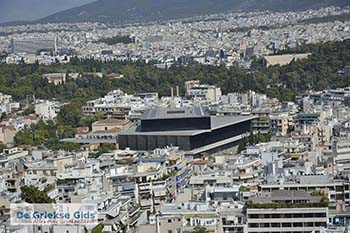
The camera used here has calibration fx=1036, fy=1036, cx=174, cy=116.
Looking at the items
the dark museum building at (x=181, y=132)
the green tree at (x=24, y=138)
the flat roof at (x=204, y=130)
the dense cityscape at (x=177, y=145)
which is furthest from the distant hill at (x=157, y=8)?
the dark museum building at (x=181, y=132)

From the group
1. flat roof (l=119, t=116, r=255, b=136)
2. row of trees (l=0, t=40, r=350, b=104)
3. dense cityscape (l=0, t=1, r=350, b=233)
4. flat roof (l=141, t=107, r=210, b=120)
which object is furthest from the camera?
row of trees (l=0, t=40, r=350, b=104)

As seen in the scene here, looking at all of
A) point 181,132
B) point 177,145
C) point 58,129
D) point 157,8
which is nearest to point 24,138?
point 58,129

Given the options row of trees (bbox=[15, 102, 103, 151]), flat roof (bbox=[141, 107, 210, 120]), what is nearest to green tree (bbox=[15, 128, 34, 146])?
row of trees (bbox=[15, 102, 103, 151])

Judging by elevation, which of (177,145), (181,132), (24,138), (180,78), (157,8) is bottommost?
(177,145)

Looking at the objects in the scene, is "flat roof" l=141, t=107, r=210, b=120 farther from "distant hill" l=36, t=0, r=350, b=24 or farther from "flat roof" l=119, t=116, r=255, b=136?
"distant hill" l=36, t=0, r=350, b=24

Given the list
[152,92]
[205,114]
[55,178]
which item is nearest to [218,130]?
[205,114]

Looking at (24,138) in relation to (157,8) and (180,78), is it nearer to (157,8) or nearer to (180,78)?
(180,78)
